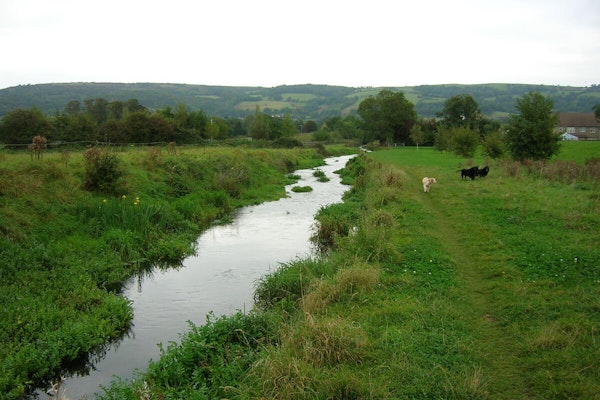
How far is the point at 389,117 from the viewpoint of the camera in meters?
101

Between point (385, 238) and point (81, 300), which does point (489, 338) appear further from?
point (81, 300)

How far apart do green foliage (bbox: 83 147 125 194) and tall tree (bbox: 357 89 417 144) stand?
8825 cm

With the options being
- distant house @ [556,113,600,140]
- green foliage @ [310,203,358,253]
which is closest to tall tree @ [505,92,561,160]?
green foliage @ [310,203,358,253]

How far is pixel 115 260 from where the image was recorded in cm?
1334

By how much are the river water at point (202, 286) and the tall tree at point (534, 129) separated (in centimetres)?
1751

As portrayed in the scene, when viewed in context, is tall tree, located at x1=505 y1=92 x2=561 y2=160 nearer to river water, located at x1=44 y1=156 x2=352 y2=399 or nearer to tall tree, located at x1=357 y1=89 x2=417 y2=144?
river water, located at x1=44 y1=156 x2=352 y2=399

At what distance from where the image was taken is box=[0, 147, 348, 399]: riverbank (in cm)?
841

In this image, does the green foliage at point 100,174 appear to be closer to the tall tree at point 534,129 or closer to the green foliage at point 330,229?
the green foliage at point 330,229

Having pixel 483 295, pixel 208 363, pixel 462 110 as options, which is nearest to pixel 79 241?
pixel 208 363

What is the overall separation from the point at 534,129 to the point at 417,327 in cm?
2653

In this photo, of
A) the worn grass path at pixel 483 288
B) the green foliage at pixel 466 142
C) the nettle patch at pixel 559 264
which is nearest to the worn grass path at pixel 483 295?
the worn grass path at pixel 483 288

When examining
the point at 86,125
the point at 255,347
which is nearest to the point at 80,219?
the point at 255,347

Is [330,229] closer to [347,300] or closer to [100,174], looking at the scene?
[347,300]

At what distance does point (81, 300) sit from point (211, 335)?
4301 mm
